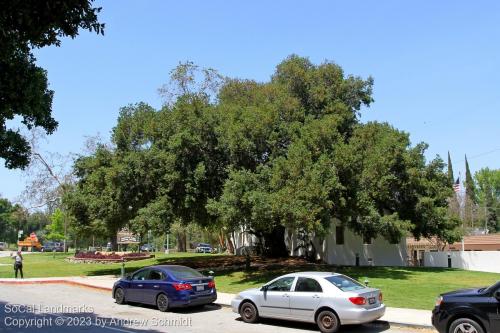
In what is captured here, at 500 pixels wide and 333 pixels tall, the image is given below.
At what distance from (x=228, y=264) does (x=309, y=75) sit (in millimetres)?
12932

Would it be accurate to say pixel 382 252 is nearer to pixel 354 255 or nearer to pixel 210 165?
pixel 354 255

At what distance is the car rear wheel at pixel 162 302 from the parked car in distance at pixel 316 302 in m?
2.66

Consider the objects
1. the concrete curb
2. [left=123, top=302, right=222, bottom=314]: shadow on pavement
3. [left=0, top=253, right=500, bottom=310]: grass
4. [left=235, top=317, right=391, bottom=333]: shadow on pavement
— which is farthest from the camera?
[left=0, top=253, right=500, bottom=310]: grass

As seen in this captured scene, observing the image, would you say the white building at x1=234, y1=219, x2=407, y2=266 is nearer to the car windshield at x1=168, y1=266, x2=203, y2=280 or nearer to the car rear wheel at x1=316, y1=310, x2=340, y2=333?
the car windshield at x1=168, y1=266, x2=203, y2=280

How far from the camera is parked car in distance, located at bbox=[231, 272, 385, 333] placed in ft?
41.1

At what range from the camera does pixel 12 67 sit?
10.1 metres

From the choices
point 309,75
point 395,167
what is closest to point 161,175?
point 309,75

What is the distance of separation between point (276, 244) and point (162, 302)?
2063 centimetres

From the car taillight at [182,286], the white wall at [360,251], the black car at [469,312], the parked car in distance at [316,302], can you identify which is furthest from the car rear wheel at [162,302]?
the white wall at [360,251]

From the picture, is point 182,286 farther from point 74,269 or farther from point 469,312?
point 74,269

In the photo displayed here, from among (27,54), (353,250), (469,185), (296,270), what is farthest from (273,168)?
(469,185)

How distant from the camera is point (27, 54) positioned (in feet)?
35.0

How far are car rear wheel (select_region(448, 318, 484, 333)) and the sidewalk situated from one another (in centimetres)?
236

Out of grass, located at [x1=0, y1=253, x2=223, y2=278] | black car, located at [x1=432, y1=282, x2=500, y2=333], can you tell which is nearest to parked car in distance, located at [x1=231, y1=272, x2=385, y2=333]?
black car, located at [x1=432, y1=282, x2=500, y2=333]
